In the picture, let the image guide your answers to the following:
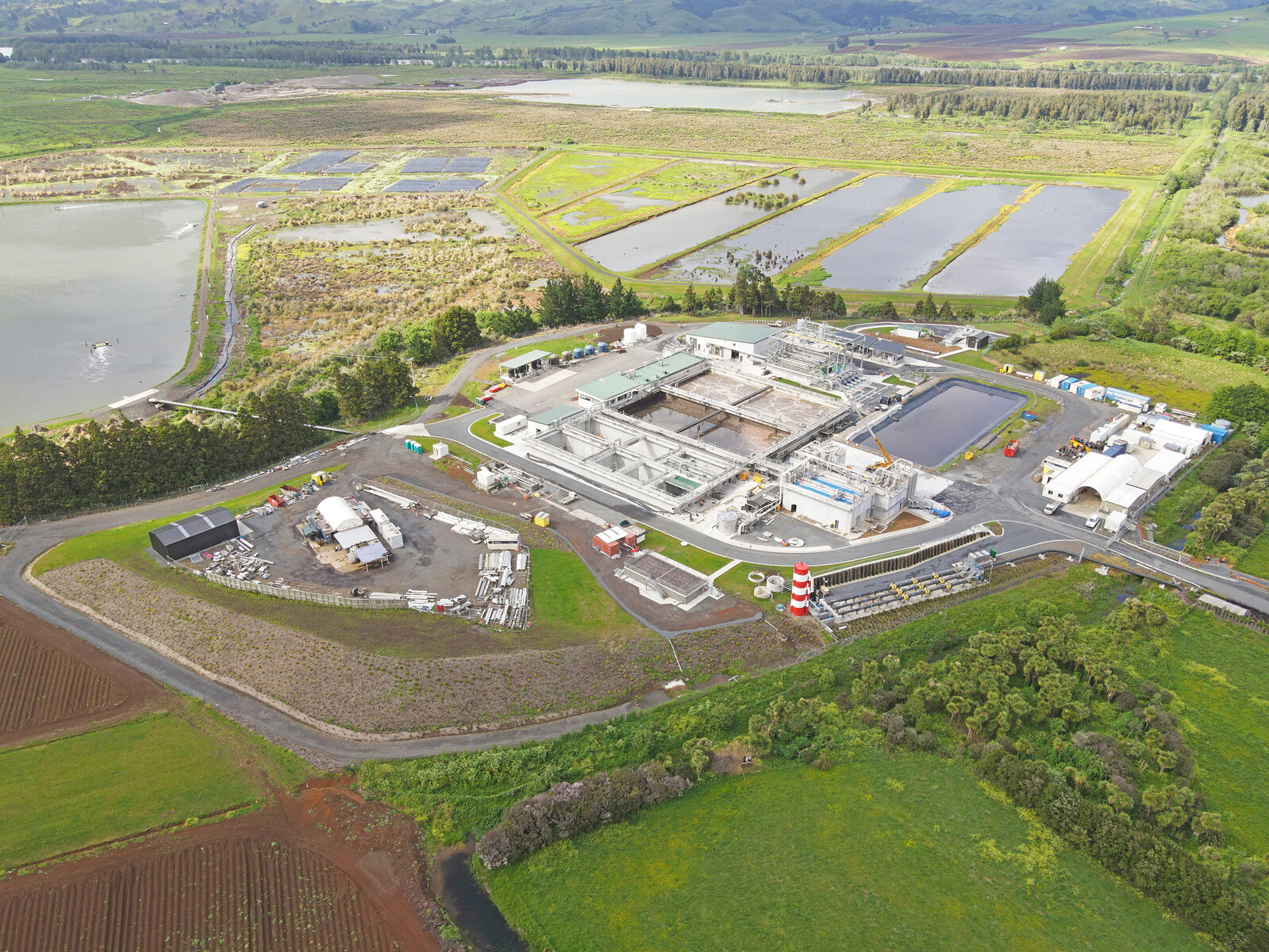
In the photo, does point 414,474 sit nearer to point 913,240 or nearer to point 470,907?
point 470,907

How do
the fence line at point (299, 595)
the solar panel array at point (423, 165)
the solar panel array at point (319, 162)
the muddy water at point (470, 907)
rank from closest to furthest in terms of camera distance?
the muddy water at point (470, 907) → the fence line at point (299, 595) → the solar panel array at point (423, 165) → the solar panel array at point (319, 162)

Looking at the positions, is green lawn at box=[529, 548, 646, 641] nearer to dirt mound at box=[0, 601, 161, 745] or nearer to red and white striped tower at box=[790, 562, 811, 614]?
red and white striped tower at box=[790, 562, 811, 614]

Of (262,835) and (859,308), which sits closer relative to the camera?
(262,835)

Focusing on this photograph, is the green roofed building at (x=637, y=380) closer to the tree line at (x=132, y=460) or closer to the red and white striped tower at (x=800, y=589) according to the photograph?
the tree line at (x=132, y=460)

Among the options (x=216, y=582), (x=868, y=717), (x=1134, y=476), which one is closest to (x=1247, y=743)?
(x=868, y=717)

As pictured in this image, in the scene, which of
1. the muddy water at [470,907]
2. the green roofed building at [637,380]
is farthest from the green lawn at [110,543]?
the muddy water at [470,907]

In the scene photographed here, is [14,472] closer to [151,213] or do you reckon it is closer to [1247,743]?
[1247,743]
